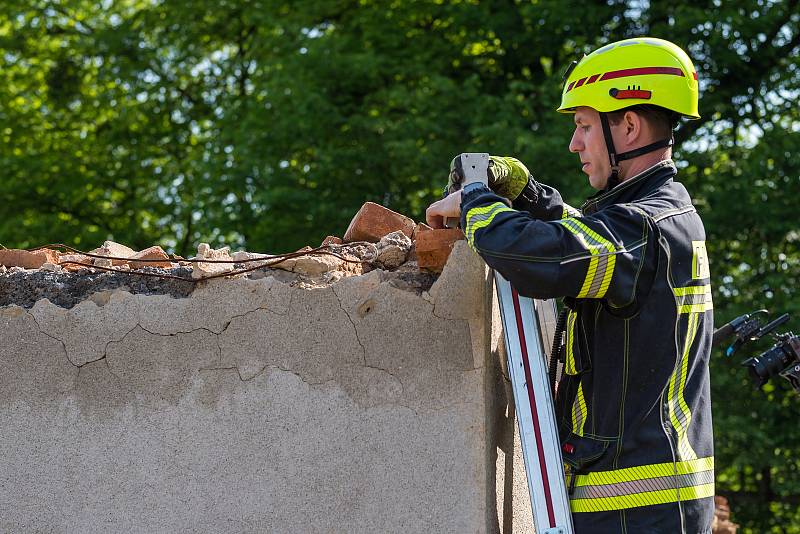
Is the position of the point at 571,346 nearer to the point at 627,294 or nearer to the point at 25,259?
the point at 627,294

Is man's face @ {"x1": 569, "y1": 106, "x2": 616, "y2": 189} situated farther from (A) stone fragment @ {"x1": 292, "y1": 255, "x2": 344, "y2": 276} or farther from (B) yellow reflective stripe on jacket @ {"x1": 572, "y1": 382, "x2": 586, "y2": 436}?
(A) stone fragment @ {"x1": 292, "y1": 255, "x2": 344, "y2": 276}

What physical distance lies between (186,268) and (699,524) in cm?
177

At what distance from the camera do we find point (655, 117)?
9.48ft

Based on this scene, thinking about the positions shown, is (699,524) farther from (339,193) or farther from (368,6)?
(368,6)

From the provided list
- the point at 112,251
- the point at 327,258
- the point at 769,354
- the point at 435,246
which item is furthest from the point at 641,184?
the point at 769,354

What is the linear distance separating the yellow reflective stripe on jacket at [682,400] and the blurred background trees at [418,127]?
23.3 ft

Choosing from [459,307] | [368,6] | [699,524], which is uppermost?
[368,6]

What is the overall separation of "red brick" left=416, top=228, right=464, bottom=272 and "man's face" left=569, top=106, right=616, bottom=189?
1.41ft

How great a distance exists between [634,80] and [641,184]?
298 mm

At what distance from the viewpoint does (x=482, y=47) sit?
12.6m

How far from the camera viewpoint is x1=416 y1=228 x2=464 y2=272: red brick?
307 centimetres

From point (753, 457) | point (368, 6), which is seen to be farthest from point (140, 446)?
point (368, 6)

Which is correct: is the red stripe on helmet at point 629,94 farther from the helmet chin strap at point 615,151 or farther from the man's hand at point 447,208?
the man's hand at point 447,208

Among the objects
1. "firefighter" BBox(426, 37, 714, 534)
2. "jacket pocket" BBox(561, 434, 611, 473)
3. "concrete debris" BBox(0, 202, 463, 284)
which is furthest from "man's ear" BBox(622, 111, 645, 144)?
"jacket pocket" BBox(561, 434, 611, 473)
